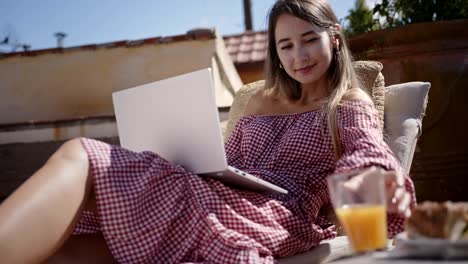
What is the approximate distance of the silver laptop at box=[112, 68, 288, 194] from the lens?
1.68 metres

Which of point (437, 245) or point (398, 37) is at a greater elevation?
point (398, 37)

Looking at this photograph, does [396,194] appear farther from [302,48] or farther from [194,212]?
[302,48]

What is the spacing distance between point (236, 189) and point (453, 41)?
5.28 feet

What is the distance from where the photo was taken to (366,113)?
6.54ft

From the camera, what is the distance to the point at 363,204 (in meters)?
1.20

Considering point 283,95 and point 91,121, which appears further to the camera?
point 91,121

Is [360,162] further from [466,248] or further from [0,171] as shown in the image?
[0,171]

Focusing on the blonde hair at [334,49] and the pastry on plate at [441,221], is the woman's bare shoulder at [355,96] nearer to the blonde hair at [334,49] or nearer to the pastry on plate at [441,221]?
the blonde hair at [334,49]

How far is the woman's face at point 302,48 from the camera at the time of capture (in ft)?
7.32

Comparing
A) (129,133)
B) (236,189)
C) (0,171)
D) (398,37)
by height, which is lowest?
(0,171)

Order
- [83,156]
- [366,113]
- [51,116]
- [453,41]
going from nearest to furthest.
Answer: [83,156]
[366,113]
[453,41]
[51,116]

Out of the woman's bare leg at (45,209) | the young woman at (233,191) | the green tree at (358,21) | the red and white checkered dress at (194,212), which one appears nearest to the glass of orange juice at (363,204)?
the young woman at (233,191)

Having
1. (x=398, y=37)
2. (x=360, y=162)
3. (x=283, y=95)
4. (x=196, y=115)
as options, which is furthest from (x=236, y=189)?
(x=398, y=37)

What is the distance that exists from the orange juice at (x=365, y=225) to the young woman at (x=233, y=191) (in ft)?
0.80
